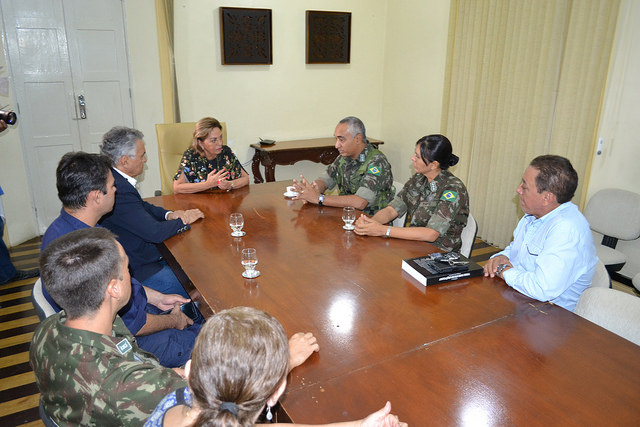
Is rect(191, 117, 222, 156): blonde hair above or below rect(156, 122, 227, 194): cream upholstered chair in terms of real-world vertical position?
above

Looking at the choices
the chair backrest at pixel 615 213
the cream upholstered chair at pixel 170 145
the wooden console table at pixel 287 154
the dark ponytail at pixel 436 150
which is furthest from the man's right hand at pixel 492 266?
the wooden console table at pixel 287 154

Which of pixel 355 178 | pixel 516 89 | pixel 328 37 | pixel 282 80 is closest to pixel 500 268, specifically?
pixel 355 178

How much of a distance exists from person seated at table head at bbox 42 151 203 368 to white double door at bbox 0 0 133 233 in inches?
112

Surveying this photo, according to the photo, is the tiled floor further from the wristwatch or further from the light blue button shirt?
the wristwatch

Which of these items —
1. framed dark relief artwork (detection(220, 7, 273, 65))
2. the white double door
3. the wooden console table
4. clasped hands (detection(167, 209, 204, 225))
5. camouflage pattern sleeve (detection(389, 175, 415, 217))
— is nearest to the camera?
clasped hands (detection(167, 209, 204, 225))

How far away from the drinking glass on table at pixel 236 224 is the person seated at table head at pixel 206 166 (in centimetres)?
87

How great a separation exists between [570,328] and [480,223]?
3.08 meters

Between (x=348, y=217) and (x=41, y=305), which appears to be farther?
(x=348, y=217)

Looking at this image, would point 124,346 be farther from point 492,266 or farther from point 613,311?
point 613,311

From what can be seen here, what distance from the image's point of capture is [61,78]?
4270 mm

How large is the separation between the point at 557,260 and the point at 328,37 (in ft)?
13.9

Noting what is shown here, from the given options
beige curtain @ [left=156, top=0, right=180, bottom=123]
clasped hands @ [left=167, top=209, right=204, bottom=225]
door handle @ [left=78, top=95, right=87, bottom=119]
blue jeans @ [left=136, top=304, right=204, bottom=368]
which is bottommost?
blue jeans @ [left=136, top=304, right=204, bottom=368]

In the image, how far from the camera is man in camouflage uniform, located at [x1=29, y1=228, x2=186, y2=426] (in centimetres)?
113

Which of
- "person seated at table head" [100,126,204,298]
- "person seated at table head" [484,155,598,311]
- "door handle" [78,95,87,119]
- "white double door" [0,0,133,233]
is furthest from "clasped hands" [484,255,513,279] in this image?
"door handle" [78,95,87,119]
